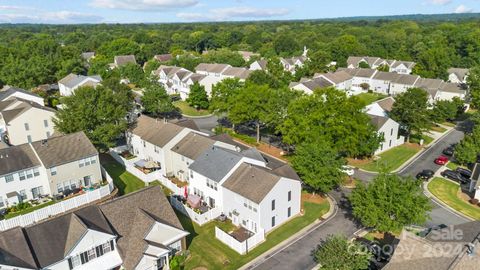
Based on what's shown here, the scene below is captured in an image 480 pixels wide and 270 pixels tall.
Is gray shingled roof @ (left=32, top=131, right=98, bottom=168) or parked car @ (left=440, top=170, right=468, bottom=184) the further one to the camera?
parked car @ (left=440, top=170, right=468, bottom=184)

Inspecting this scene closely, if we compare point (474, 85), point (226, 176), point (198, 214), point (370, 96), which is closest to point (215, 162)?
point (226, 176)

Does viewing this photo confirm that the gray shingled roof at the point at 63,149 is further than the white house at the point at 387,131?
No

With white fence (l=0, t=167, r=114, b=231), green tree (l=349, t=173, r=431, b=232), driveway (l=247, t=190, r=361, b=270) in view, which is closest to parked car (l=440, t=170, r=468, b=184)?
driveway (l=247, t=190, r=361, b=270)

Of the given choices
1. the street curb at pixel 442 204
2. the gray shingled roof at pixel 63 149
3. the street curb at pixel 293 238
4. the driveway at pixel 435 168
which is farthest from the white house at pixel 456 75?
the gray shingled roof at pixel 63 149

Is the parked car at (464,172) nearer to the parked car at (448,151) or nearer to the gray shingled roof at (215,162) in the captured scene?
the parked car at (448,151)

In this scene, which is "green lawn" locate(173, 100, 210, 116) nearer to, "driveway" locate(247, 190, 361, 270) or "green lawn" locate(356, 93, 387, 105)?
"driveway" locate(247, 190, 361, 270)
